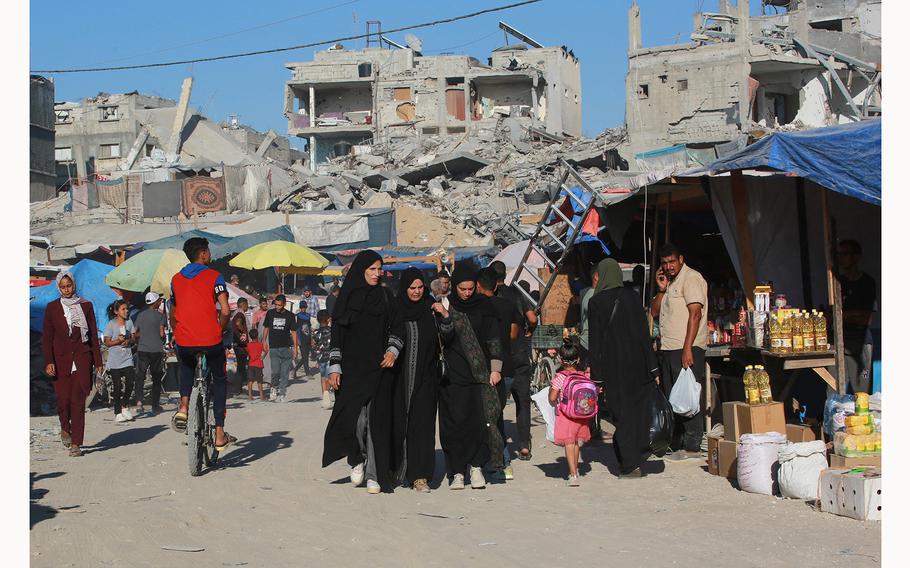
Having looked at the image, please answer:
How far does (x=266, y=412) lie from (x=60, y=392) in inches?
171

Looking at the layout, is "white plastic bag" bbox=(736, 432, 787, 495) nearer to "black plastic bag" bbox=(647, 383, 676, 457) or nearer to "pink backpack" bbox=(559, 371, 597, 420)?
"black plastic bag" bbox=(647, 383, 676, 457)

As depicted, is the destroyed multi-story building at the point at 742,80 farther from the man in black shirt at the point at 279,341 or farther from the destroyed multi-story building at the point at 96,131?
the man in black shirt at the point at 279,341

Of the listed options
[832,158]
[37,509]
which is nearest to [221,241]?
[37,509]

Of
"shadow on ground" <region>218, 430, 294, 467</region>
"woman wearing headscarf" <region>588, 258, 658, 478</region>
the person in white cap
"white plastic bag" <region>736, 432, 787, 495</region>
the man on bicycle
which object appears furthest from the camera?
the person in white cap

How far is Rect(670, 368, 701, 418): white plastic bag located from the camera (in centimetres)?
866

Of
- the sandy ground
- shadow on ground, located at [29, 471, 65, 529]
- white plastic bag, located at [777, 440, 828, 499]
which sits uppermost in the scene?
white plastic bag, located at [777, 440, 828, 499]

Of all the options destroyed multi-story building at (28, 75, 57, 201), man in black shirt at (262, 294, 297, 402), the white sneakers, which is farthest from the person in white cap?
destroyed multi-story building at (28, 75, 57, 201)

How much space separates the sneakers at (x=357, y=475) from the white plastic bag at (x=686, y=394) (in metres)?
2.64

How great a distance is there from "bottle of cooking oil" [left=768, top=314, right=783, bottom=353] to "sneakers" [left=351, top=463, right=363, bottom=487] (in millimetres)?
3402

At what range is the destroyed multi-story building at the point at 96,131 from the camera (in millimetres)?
61469

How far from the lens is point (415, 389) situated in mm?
8133

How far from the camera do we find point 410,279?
8.12 meters

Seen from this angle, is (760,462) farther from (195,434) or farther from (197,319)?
(197,319)

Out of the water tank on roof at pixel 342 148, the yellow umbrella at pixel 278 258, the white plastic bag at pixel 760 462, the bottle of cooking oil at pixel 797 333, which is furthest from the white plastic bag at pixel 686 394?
the water tank on roof at pixel 342 148
